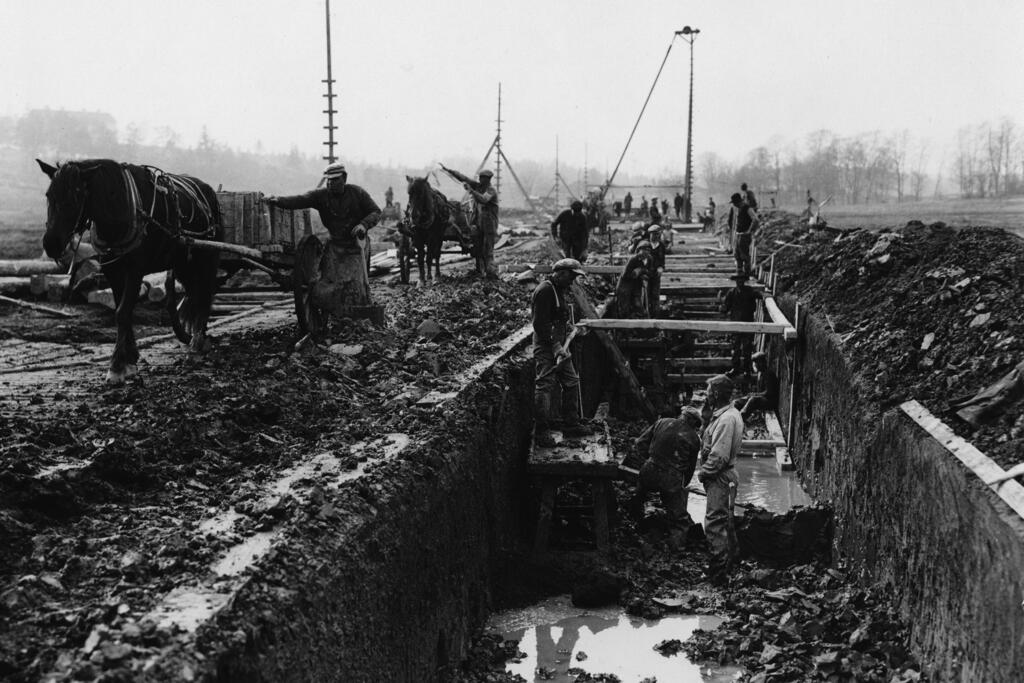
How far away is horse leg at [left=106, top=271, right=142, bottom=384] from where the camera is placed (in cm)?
816

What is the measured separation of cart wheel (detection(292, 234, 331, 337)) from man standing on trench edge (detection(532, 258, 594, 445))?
2.20m

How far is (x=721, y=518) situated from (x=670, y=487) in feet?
2.10

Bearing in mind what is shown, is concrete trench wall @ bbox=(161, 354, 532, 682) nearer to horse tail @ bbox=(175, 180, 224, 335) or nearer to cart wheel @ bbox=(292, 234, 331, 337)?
cart wheel @ bbox=(292, 234, 331, 337)

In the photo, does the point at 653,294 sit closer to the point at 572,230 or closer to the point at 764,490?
the point at 572,230

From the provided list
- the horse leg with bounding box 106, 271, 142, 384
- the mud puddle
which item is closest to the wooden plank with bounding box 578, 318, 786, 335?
the mud puddle

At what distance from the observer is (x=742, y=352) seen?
16.7 metres

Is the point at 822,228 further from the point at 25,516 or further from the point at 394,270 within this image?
the point at 25,516

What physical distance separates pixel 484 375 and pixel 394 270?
11557 mm

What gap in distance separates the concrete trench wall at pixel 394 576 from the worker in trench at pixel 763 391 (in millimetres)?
6276

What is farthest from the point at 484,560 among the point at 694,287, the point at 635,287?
A: the point at 694,287

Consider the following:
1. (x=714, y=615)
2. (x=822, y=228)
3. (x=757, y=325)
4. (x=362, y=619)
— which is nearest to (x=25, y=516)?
(x=362, y=619)

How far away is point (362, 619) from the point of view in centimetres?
470

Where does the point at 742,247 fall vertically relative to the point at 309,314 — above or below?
above

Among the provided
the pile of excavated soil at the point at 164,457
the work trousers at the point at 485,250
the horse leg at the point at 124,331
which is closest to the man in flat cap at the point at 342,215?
the pile of excavated soil at the point at 164,457
